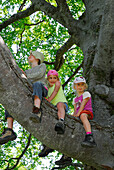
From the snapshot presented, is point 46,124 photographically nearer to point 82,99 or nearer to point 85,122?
point 85,122

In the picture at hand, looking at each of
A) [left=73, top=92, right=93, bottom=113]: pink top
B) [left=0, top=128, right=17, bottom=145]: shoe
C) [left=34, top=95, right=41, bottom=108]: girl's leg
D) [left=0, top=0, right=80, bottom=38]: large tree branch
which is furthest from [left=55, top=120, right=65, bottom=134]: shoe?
[left=0, top=0, right=80, bottom=38]: large tree branch

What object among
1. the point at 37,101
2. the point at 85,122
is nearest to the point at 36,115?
the point at 37,101

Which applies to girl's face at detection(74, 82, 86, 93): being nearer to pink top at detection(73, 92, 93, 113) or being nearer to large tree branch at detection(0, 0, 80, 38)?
pink top at detection(73, 92, 93, 113)

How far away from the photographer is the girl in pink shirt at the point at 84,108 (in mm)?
2791

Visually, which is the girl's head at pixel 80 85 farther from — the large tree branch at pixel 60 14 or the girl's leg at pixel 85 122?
the large tree branch at pixel 60 14

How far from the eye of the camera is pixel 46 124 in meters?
2.66

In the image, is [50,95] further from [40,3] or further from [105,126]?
[40,3]

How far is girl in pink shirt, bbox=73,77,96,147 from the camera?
279 centimetres

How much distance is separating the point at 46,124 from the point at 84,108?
929 millimetres

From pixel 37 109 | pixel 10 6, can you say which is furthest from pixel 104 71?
pixel 10 6

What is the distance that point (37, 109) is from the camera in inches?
102

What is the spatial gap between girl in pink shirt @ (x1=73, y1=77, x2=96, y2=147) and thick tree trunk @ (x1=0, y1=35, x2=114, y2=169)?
83 mm

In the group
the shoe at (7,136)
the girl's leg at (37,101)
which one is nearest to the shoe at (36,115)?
the girl's leg at (37,101)

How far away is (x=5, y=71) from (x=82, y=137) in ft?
4.20
